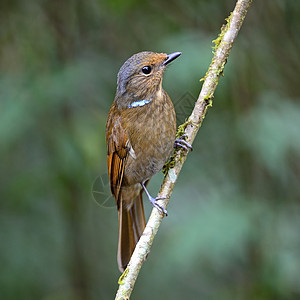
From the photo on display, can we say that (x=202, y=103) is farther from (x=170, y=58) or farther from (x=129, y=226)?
(x=129, y=226)

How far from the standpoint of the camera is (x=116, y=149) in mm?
3449

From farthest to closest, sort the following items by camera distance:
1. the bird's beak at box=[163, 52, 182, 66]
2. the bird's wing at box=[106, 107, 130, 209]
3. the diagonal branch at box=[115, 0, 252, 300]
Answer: the bird's wing at box=[106, 107, 130, 209] < the bird's beak at box=[163, 52, 182, 66] < the diagonal branch at box=[115, 0, 252, 300]

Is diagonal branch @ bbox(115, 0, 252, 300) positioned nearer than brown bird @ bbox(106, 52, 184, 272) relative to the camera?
Yes

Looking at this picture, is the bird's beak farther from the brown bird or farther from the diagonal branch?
the diagonal branch

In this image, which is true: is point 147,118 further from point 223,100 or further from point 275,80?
point 275,80

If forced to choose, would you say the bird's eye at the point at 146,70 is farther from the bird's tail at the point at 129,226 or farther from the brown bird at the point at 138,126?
the bird's tail at the point at 129,226

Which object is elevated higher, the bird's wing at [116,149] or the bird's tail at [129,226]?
the bird's wing at [116,149]

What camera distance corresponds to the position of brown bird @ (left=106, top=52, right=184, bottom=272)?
129 inches

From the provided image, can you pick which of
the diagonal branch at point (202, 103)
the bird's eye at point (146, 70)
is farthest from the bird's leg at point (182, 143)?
the bird's eye at point (146, 70)

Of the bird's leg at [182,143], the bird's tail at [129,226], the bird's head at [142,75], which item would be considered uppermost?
the bird's head at [142,75]

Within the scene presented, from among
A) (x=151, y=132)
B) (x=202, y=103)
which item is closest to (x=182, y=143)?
(x=151, y=132)

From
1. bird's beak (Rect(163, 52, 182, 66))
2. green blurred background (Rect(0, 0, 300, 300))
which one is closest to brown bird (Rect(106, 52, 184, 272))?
bird's beak (Rect(163, 52, 182, 66))

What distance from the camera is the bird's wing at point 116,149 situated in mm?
3391

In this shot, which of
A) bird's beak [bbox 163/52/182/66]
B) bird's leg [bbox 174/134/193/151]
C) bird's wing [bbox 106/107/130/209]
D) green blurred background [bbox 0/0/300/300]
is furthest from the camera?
green blurred background [bbox 0/0/300/300]
